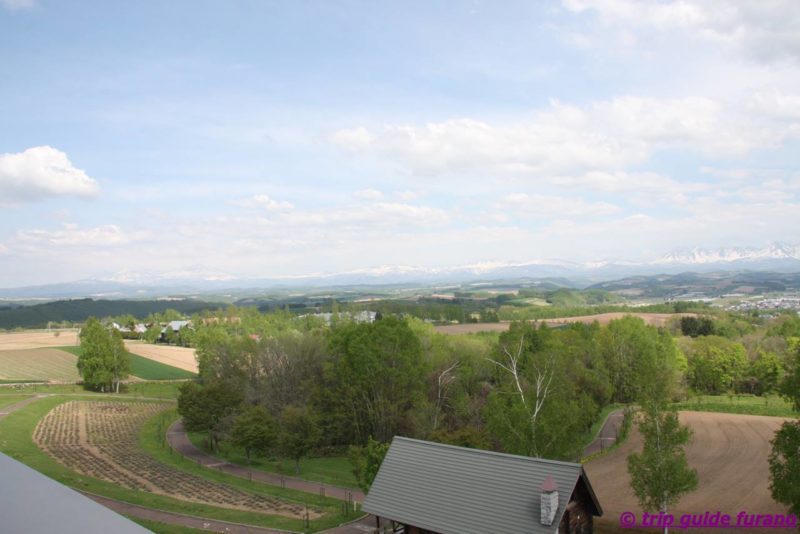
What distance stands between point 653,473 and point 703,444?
83.7 feet

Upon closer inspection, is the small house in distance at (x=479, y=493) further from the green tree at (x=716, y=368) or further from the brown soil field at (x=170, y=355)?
the brown soil field at (x=170, y=355)

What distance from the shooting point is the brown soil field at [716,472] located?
29812 millimetres

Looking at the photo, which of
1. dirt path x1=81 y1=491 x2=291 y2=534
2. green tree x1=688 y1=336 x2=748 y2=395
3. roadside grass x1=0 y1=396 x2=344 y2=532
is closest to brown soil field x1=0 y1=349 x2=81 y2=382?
roadside grass x1=0 y1=396 x2=344 y2=532

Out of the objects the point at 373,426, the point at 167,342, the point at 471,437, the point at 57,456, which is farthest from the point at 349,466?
the point at 167,342

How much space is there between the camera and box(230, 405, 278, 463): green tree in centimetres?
4097

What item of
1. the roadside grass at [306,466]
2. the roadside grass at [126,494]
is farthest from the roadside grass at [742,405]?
the roadside grass at [126,494]

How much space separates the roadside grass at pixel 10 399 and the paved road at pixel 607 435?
5862cm

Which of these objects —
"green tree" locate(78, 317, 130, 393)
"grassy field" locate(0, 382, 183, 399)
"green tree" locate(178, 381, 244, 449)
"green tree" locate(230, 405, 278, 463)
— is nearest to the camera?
"green tree" locate(230, 405, 278, 463)

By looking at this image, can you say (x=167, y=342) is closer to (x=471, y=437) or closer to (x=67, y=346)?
(x=67, y=346)

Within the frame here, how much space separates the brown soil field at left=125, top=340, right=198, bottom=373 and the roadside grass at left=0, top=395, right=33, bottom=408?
1273 inches

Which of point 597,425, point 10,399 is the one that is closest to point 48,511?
point 597,425

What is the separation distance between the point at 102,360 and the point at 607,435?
6576 centimetres

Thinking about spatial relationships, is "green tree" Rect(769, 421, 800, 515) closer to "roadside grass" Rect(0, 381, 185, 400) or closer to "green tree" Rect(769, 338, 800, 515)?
"green tree" Rect(769, 338, 800, 515)

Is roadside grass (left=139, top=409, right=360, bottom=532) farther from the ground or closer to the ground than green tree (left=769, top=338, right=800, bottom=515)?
closer to the ground
